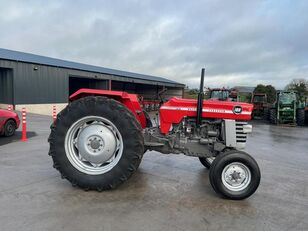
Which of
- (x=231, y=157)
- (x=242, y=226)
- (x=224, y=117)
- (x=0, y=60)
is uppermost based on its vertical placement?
(x=0, y=60)

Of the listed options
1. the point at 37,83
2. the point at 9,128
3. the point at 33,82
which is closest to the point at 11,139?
the point at 9,128

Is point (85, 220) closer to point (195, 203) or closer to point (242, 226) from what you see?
point (195, 203)

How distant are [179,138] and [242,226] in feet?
5.19

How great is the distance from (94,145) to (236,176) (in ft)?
6.67

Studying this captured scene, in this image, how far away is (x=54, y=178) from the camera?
440cm

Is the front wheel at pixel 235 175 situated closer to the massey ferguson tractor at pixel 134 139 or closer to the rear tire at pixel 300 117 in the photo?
the massey ferguson tractor at pixel 134 139

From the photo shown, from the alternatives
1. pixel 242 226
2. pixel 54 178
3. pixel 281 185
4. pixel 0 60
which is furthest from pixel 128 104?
pixel 0 60

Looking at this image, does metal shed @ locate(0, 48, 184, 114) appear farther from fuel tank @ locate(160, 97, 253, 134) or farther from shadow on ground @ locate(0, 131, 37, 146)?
fuel tank @ locate(160, 97, 253, 134)

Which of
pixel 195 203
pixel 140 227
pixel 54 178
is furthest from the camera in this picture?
pixel 54 178

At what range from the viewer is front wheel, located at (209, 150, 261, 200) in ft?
12.0

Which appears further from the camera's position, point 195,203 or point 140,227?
point 195,203

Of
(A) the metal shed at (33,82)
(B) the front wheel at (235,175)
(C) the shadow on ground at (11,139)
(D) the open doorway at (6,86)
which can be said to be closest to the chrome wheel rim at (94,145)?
(B) the front wheel at (235,175)

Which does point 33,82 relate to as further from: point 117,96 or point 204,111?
point 204,111

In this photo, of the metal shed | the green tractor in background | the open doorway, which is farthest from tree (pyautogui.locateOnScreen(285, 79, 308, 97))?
the open doorway
